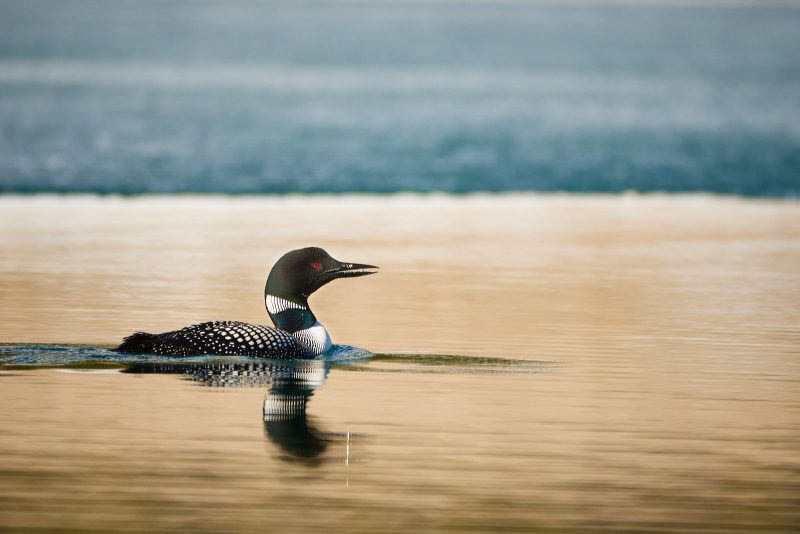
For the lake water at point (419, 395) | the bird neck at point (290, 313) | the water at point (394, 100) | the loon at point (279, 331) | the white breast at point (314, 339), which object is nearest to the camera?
the lake water at point (419, 395)

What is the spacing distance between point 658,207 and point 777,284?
8397 mm

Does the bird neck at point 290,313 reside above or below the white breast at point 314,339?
above

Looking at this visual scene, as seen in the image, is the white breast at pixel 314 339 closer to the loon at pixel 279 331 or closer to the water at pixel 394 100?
the loon at pixel 279 331

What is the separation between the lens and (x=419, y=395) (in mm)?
9086

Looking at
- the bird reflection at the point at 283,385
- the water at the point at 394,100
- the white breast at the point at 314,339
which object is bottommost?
the bird reflection at the point at 283,385

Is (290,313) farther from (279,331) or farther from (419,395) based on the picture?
(419,395)

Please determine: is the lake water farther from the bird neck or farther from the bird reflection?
the bird neck

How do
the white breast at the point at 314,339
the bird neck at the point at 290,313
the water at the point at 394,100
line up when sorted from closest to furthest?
1. the white breast at the point at 314,339
2. the bird neck at the point at 290,313
3. the water at the point at 394,100

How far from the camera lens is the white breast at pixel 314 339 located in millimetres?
10492

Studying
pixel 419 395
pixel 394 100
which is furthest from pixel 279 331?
pixel 394 100

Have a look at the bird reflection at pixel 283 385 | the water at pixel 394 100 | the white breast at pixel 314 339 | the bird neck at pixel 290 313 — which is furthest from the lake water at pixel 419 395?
the water at pixel 394 100

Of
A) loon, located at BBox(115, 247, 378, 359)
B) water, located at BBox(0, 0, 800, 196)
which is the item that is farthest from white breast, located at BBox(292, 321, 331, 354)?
water, located at BBox(0, 0, 800, 196)

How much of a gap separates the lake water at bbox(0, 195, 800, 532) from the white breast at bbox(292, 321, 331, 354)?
190 millimetres

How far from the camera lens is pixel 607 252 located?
17.7 meters
